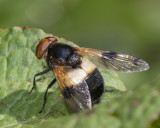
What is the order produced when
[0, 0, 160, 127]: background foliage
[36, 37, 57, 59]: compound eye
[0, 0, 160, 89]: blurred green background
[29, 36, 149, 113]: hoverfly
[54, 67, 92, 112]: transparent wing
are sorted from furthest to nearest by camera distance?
[0, 0, 160, 89]: blurred green background → [0, 0, 160, 127]: background foliage → [36, 37, 57, 59]: compound eye → [29, 36, 149, 113]: hoverfly → [54, 67, 92, 112]: transparent wing

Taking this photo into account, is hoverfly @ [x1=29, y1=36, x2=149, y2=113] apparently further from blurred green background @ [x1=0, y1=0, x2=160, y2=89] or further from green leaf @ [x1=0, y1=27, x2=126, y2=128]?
blurred green background @ [x1=0, y1=0, x2=160, y2=89]

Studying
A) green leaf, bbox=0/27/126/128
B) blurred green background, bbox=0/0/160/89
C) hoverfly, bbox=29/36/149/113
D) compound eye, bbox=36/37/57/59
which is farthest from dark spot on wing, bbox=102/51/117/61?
blurred green background, bbox=0/0/160/89

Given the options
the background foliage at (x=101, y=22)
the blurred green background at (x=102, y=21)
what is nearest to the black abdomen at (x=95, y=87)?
the background foliage at (x=101, y=22)

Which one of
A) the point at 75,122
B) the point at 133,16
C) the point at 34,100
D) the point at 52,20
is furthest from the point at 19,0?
the point at 75,122

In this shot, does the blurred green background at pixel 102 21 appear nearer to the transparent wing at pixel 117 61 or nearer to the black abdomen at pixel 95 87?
the transparent wing at pixel 117 61

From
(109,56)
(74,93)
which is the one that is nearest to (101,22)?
(109,56)

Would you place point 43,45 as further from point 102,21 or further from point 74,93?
point 102,21
